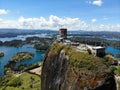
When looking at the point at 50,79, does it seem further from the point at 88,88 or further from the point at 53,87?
the point at 88,88

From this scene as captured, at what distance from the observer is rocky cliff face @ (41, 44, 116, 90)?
19250mm

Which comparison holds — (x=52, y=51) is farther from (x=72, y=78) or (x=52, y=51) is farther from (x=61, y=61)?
(x=72, y=78)

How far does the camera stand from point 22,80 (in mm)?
63969

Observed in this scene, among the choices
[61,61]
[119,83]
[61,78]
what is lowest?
[119,83]

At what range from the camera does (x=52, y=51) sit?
29047 mm

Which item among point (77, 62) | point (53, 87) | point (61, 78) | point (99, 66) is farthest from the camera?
point (53, 87)

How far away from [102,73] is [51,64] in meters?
10.1

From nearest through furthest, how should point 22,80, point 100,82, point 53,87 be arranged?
point 100,82, point 53,87, point 22,80

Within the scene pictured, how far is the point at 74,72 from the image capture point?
21281 millimetres

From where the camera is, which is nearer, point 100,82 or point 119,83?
point 100,82

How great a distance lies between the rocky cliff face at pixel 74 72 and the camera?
19250mm

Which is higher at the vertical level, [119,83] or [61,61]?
[61,61]

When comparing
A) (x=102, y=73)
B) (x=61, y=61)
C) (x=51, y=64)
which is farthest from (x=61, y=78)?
(x=102, y=73)

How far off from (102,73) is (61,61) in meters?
6.89
